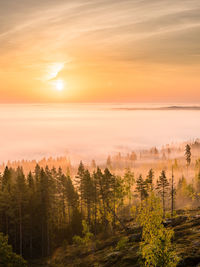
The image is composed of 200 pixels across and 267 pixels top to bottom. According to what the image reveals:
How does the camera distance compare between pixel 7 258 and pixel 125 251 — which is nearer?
pixel 7 258

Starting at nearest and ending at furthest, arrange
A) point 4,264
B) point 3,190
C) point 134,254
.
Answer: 1. point 4,264
2. point 134,254
3. point 3,190

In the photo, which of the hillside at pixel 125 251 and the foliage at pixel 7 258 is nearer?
the foliage at pixel 7 258

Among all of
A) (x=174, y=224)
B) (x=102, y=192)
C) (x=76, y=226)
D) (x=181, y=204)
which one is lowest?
(x=181, y=204)

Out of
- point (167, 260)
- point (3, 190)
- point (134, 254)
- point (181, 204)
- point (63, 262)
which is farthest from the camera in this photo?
point (181, 204)

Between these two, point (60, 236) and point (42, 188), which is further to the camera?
point (60, 236)

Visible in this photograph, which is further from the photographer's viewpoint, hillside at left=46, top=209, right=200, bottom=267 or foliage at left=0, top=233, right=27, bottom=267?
hillside at left=46, top=209, right=200, bottom=267

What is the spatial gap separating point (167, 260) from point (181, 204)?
115 metres

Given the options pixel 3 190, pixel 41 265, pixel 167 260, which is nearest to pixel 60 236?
pixel 41 265

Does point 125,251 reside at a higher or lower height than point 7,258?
lower

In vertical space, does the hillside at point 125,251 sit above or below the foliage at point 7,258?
below

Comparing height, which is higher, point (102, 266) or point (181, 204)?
point (102, 266)

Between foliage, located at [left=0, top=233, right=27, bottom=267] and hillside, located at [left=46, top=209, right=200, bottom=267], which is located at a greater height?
foliage, located at [left=0, top=233, right=27, bottom=267]

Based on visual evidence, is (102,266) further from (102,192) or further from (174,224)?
(102,192)

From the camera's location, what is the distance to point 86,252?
178 feet
